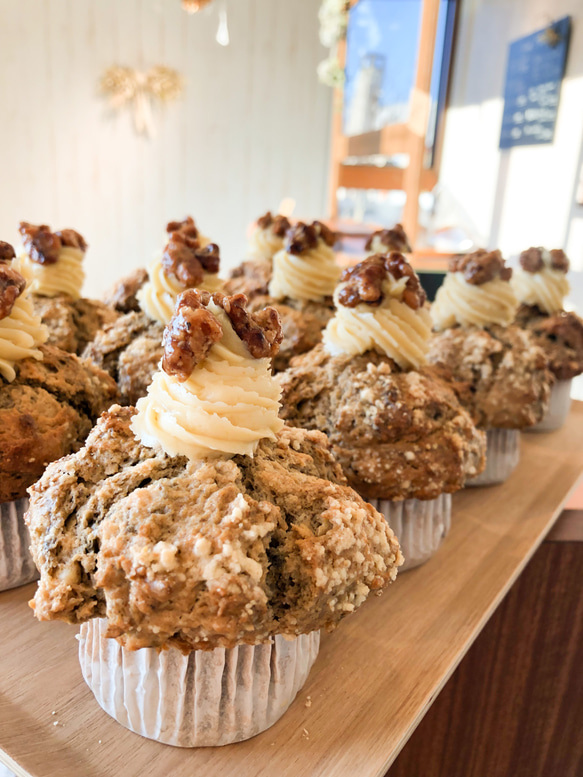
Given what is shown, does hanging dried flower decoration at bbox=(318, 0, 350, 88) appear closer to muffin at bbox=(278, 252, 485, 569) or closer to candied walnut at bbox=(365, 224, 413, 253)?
candied walnut at bbox=(365, 224, 413, 253)

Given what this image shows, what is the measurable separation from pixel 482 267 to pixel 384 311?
839mm

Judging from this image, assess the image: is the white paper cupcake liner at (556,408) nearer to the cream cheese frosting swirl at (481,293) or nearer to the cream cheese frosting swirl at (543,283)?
the cream cheese frosting swirl at (543,283)

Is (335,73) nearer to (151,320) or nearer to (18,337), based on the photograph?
(151,320)

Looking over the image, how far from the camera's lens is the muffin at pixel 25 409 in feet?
4.90

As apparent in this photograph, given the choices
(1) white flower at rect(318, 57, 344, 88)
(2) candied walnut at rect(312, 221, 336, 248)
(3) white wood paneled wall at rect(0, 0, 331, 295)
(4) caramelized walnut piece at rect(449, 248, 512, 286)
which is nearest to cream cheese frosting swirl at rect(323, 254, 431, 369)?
(4) caramelized walnut piece at rect(449, 248, 512, 286)

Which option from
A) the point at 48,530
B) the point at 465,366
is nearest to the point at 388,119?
the point at 465,366

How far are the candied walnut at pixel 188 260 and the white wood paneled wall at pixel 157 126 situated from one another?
Answer: 500cm

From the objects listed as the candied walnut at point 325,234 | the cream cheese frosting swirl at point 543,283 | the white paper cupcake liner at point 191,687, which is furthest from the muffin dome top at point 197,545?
the cream cheese frosting swirl at point 543,283

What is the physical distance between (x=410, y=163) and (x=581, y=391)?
2464mm

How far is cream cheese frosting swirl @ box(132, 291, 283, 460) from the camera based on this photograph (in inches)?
45.0

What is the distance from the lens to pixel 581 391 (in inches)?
211

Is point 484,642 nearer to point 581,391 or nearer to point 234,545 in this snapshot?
point 234,545

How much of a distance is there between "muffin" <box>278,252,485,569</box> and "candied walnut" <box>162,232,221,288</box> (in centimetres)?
45

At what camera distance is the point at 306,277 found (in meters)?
2.53
